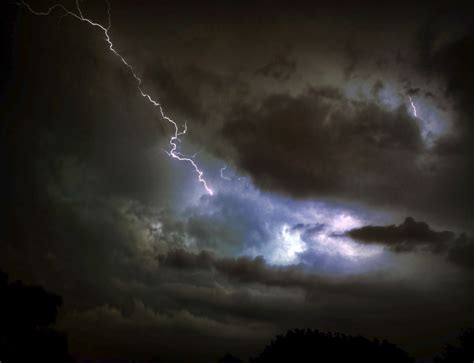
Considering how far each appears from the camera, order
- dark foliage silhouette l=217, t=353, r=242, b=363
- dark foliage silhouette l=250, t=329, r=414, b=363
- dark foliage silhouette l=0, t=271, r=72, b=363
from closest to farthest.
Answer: dark foliage silhouette l=0, t=271, r=72, b=363, dark foliage silhouette l=250, t=329, r=414, b=363, dark foliage silhouette l=217, t=353, r=242, b=363

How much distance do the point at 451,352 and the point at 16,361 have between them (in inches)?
1277

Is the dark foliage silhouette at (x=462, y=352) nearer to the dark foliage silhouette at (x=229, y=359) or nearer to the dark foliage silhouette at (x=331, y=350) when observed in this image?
the dark foliage silhouette at (x=331, y=350)


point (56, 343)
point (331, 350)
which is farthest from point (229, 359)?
point (56, 343)

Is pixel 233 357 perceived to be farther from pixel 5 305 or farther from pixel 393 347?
pixel 5 305

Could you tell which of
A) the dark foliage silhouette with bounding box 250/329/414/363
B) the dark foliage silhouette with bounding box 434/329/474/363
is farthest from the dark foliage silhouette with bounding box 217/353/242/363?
the dark foliage silhouette with bounding box 434/329/474/363

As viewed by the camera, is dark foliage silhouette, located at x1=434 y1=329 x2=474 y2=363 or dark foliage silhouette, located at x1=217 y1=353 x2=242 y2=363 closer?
dark foliage silhouette, located at x1=434 y1=329 x2=474 y2=363

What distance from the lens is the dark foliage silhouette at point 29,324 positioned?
26609 mm

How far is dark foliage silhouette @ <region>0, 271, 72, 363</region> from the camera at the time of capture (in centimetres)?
2661

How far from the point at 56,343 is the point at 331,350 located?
921 inches

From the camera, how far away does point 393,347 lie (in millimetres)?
37344

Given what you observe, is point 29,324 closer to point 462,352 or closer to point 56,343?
point 56,343

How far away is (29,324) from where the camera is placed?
2919cm

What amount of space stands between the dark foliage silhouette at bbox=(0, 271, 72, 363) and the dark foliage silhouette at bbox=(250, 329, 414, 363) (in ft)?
67.6

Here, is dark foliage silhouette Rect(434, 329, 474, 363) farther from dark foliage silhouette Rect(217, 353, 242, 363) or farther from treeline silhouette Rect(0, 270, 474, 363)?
dark foliage silhouette Rect(217, 353, 242, 363)
